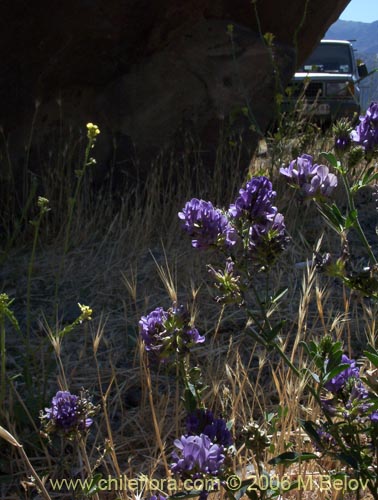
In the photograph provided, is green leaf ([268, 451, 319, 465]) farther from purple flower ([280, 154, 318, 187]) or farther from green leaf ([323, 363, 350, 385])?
purple flower ([280, 154, 318, 187])

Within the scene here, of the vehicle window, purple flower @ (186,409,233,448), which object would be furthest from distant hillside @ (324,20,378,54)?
purple flower @ (186,409,233,448)

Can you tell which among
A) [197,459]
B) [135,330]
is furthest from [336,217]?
[135,330]

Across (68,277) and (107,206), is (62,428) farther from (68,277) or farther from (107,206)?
(107,206)

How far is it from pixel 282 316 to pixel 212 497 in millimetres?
1349

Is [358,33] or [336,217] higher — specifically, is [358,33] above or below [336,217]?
below

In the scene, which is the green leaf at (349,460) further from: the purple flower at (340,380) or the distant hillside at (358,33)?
the distant hillside at (358,33)

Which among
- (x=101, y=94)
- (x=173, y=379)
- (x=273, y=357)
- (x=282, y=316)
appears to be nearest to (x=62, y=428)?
(x=173, y=379)

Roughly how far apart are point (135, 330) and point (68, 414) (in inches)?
56.1

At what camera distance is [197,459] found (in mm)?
1211

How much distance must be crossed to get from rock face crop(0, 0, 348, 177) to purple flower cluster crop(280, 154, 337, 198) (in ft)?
9.58

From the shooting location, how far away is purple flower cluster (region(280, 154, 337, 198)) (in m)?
1.54

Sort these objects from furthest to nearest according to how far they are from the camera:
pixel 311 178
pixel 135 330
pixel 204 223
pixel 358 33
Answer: pixel 358 33 → pixel 135 330 → pixel 311 178 → pixel 204 223

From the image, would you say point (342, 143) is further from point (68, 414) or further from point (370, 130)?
point (68, 414)

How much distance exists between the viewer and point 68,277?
3553 mm
